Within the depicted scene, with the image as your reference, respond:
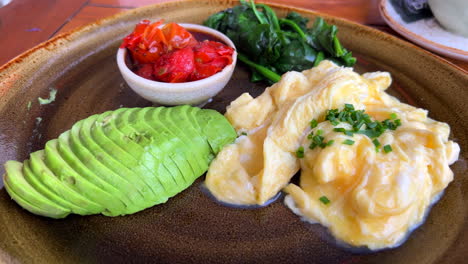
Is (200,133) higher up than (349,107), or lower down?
lower down

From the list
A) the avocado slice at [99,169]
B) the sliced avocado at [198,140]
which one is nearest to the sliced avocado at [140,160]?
the avocado slice at [99,169]

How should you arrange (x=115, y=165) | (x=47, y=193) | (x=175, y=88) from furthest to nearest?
(x=175, y=88) → (x=115, y=165) → (x=47, y=193)

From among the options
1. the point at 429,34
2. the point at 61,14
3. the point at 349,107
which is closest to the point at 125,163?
the point at 349,107

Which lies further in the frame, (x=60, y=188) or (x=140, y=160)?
(x=140, y=160)

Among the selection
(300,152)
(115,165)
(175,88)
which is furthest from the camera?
(175,88)

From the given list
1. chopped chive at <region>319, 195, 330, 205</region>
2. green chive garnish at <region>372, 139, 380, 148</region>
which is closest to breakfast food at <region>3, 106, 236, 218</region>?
chopped chive at <region>319, 195, 330, 205</region>

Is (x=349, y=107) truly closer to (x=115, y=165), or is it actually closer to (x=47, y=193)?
(x=115, y=165)
